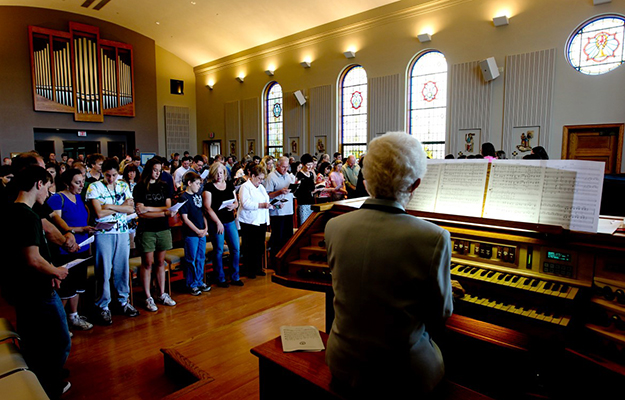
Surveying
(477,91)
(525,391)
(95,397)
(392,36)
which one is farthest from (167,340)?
(392,36)

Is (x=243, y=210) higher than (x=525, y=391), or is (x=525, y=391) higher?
(x=243, y=210)

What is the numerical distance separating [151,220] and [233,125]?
11.7 metres

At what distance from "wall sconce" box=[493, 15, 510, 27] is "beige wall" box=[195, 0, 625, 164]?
0.39ft

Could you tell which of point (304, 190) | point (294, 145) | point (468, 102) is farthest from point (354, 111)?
point (304, 190)

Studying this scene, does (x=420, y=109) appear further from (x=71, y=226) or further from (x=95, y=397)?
(x=95, y=397)

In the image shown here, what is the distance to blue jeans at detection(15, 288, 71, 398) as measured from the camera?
2.50 metres

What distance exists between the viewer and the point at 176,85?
16094 millimetres

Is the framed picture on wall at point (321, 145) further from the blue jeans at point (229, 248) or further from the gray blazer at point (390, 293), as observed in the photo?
the gray blazer at point (390, 293)

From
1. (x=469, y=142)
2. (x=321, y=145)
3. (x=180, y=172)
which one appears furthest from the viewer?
(x=321, y=145)

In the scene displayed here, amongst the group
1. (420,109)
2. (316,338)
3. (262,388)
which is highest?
(420,109)

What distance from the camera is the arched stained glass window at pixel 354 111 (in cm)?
1118

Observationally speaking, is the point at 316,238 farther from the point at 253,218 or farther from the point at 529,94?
the point at 529,94

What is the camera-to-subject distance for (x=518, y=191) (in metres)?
2.05

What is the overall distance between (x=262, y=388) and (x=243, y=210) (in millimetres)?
3059
